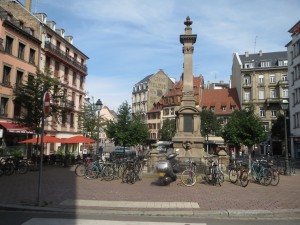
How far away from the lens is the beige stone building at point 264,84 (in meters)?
61.3

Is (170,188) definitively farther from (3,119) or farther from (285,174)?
(3,119)

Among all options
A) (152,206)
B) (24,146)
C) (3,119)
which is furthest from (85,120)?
(152,206)

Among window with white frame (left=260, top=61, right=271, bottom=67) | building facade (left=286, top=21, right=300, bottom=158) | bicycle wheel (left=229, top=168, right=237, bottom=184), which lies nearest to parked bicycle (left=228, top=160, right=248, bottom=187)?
bicycle wheel (left=229, top=168, right=237, bottom=184)

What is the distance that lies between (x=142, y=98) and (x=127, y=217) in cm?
8003

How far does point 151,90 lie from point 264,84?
1205 inches

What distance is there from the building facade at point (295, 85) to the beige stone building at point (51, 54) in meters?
29.3

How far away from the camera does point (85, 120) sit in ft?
163

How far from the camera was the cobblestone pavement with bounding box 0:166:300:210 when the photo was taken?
9.91 m

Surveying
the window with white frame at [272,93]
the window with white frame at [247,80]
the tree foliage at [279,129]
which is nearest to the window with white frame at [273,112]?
the window with white frame at [272,93]

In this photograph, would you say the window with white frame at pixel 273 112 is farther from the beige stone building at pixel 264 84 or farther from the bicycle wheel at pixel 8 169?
the bicycle wheel at pixel 8 169

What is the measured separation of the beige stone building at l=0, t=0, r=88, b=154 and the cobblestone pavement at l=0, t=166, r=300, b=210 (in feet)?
58.0

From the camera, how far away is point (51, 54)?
39.6 m

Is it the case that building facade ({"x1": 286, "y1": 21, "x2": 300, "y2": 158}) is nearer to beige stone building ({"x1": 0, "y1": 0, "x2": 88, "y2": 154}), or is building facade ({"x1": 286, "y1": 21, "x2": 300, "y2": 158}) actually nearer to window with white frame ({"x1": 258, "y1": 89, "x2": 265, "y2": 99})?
window with white frame ({"x1": 258, "y1": 89, "x2": 265, "y2": 99})

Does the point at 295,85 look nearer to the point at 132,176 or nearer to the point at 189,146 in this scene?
A: the point at 189,146
